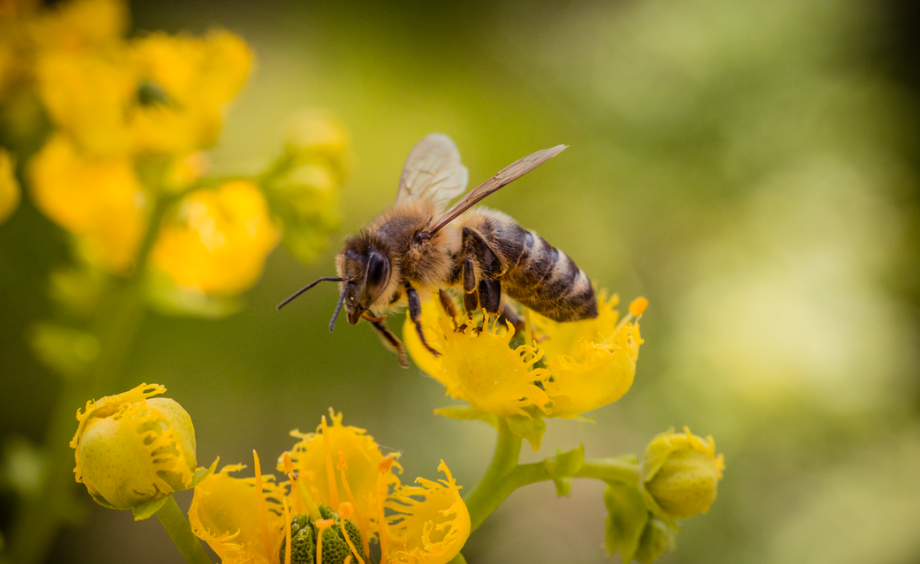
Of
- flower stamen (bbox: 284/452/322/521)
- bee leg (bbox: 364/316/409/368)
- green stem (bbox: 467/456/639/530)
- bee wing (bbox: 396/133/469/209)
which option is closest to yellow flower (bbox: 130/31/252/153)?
bee wing (bbox: 396/133/469/209)

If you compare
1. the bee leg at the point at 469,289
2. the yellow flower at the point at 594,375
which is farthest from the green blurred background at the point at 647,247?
the yellow flower at the point at 594,375

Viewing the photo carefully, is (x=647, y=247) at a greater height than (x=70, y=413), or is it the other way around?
(x=70, y=413)

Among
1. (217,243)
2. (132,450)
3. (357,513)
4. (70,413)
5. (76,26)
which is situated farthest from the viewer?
(76,26)

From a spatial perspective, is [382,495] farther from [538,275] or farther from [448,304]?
[538,275]

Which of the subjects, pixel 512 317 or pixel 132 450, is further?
pixel 512 317

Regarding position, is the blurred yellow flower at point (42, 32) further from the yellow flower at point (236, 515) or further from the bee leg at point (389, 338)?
the yellow flower at point (236, 515)

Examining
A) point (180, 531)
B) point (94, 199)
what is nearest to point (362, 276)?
point (180, 531)

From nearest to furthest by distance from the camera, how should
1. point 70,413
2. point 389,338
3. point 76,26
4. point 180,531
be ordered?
point 180,531, point 389,338, point 70,413, point 76,26
